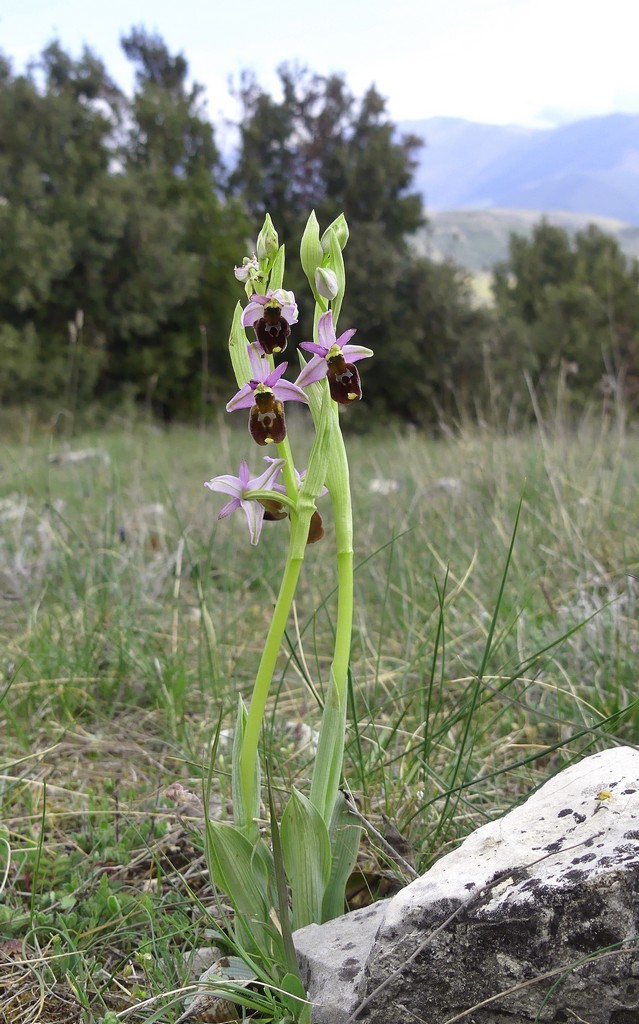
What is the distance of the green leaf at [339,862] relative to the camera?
122 cm

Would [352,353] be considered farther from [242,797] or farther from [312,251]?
[242,797]

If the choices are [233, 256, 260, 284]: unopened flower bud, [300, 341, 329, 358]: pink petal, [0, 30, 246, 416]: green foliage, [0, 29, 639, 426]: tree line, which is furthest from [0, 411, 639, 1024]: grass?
[0, 30, 246, 416]: green foliage

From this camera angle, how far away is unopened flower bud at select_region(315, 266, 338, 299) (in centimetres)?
110

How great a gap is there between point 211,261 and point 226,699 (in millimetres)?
12990

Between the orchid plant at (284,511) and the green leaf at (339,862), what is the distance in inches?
1.5

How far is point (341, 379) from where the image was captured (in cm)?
112

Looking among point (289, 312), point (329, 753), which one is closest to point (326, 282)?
point (289, 312)

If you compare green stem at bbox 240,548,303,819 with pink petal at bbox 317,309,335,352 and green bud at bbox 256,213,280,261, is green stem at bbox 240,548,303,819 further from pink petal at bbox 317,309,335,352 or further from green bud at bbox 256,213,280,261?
green bud at bbox 256,213,280,261

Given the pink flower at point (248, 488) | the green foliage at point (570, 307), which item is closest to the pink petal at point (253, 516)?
the pink flower at point (248, 488)

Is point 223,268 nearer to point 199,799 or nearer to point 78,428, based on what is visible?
point 78,428

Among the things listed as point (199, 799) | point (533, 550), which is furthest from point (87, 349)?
point (199, 799)

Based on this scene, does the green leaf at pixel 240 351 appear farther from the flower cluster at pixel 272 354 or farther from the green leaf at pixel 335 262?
the green leaf at pixel 335 262

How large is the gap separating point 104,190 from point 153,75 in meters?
4.64

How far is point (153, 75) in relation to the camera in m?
15.9
